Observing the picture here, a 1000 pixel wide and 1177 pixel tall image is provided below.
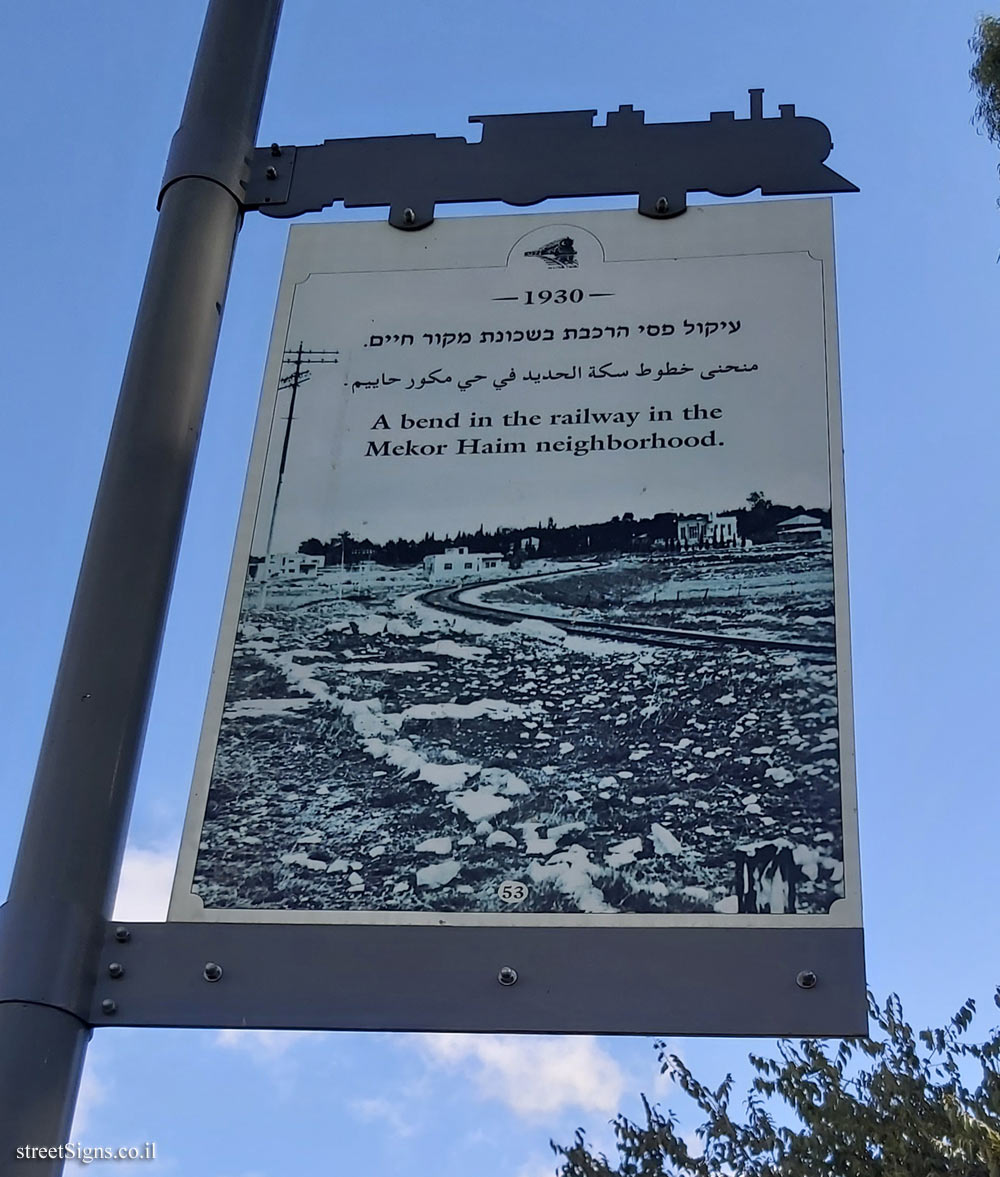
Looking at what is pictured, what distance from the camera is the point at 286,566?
11.2 feet

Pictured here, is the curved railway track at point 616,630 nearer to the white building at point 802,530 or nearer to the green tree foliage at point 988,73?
the white building at point 802,530

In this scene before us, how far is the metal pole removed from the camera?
2703mm

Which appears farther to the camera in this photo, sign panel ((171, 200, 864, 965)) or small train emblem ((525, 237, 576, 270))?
small train emblem ((525, 237, 576, 270))

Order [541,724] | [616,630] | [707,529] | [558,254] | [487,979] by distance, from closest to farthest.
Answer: [487,979] → [541,724] → [616,630] → [707,529] → [558,254]

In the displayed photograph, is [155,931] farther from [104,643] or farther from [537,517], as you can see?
[537,517]

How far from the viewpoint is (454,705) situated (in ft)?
10.4

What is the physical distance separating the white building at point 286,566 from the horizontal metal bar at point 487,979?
85 cm

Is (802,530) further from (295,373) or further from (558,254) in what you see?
(295,373)

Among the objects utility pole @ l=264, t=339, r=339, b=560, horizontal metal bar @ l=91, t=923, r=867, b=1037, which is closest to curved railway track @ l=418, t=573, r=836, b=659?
utility pole @ l=264, t=339, r=339, b=560

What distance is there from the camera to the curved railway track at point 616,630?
124 inches

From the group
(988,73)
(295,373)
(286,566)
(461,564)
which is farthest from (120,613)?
(988,73)

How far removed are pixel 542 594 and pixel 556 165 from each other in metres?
1.39

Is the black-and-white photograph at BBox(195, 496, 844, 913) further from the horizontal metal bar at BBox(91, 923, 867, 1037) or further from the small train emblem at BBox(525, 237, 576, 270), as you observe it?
the small train emblem at BBox(525, 237, 576, 270)

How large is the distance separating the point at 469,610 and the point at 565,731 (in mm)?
378
